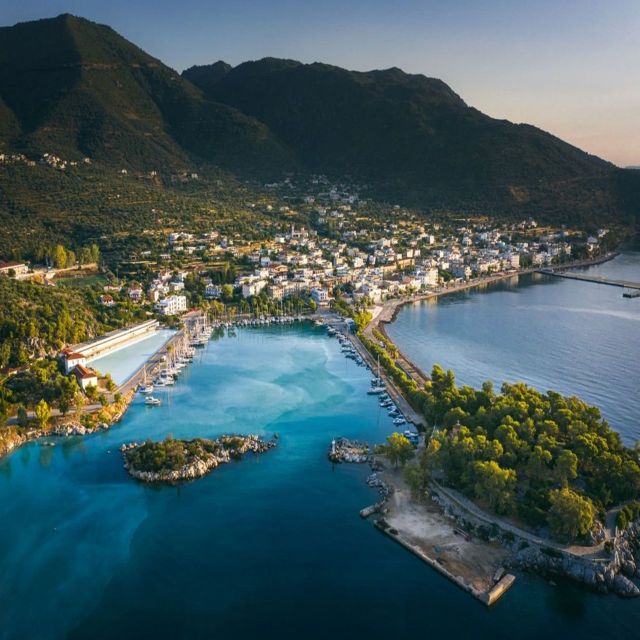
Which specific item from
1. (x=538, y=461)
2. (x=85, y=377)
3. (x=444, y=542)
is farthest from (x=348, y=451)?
(x=85, y=377)

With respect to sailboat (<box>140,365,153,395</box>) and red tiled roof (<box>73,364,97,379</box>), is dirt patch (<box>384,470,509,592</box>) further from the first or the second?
red tiled roof (<box>73,364,97,379</box>)

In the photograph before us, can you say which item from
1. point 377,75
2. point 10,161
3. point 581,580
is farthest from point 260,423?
point 377,75

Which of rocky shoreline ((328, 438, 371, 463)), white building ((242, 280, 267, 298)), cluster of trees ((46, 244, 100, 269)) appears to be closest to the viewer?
rocky shoreline ((328, 438, 371, 463))

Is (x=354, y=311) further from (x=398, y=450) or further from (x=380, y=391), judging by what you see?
(x=398, y=450)

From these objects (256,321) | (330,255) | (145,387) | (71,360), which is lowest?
(145,387)

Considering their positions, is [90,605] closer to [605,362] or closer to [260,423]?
[260,423]

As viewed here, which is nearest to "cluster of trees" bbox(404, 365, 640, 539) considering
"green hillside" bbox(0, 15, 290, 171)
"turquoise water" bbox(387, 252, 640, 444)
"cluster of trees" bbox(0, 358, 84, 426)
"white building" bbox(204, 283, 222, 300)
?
"turquoise water" bbox(387, 252, 640, 444)

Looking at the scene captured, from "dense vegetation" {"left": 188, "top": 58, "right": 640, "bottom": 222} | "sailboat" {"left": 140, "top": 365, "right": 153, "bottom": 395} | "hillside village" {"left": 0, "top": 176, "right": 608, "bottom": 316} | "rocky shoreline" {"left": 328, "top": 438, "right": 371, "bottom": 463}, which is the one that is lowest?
"rocky shoreline" {"left": 328, "top": 438, "right": 371, "bottom": 463}
